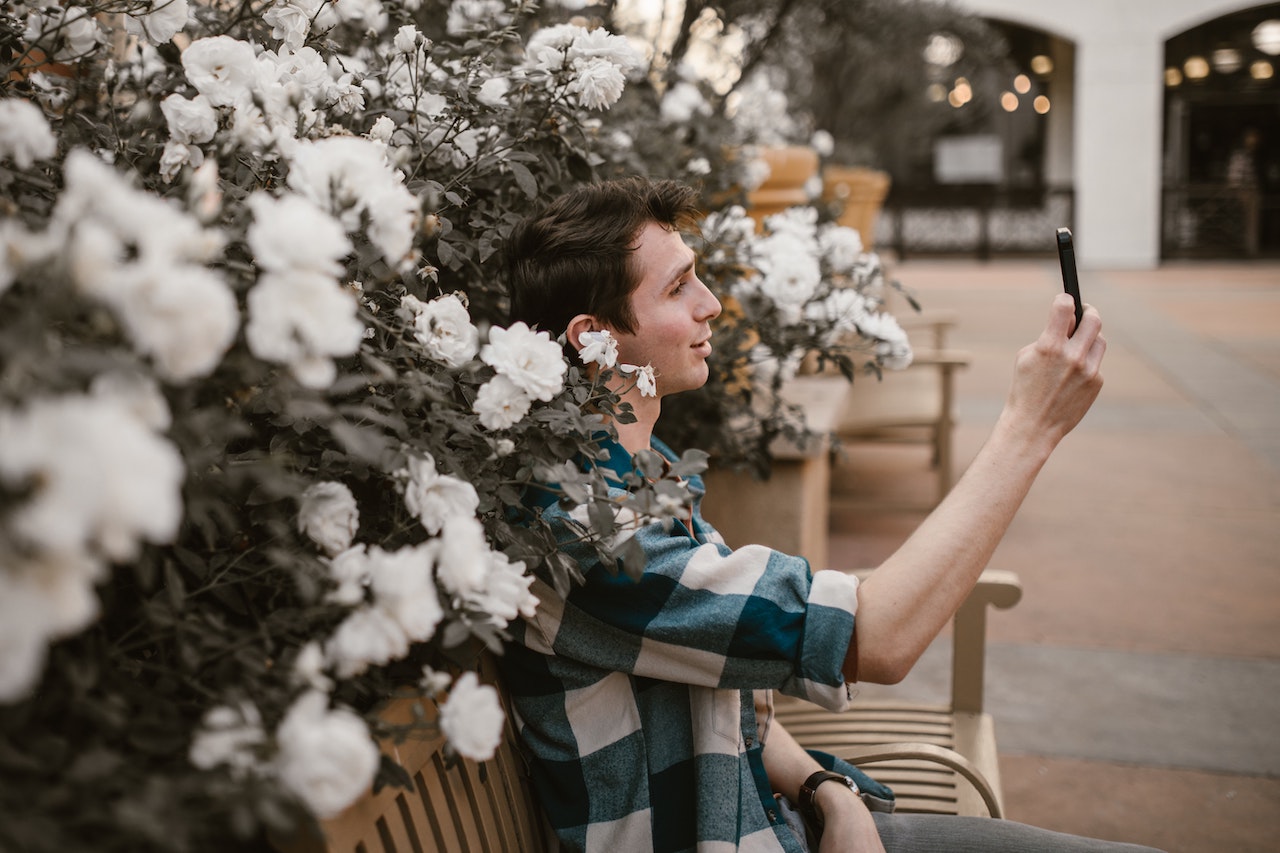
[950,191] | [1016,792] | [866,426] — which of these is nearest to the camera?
[1016,792]

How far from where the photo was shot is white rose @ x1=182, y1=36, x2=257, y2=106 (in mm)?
1444

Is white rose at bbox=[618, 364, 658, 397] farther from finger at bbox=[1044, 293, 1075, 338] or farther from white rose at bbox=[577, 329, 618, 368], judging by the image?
finger at bbox=[1044, 293, 1075, 338]

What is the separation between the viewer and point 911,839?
1770 mm

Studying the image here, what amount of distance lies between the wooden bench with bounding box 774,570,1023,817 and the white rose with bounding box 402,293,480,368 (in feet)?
3.88

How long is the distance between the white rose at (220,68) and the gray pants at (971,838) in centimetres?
148

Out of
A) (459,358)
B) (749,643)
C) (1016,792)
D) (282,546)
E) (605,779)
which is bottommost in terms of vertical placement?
(1016,792)

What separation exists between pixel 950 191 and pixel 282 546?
21087 millimetres

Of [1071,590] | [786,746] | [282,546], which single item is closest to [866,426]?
[1071,590]

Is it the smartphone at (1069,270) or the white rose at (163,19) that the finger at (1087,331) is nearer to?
the smartphone at (1069,270)

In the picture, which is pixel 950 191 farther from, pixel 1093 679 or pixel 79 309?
pixel 79 309

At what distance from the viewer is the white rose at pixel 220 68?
1444 millimetres

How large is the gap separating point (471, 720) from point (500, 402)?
1.39 ft

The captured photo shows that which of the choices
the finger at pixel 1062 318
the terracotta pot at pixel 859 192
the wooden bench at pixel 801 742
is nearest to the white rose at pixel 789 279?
the wooden bench at pixel 801 742

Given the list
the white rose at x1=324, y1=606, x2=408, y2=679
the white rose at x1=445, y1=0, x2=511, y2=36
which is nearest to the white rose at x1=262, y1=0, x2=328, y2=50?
the white rose at x1=445, y1=0, x2=511, y2=36
